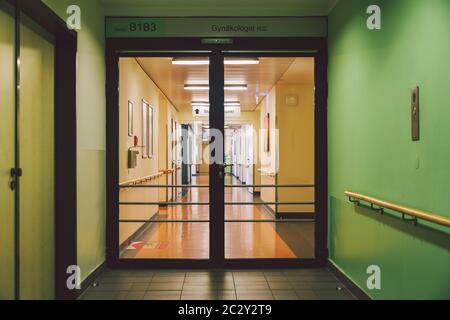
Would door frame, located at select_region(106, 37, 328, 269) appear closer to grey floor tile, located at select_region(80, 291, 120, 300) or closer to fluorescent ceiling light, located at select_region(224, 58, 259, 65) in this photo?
grey floor tile, located at select_region(80, 291, 120, 300)

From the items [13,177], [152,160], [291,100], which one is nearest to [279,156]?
[291,100]

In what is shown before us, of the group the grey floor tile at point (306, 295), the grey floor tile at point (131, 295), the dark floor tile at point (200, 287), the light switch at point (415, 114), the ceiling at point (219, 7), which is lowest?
the grey floor tile at point (306, 295)

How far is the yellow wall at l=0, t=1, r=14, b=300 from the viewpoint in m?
2.46

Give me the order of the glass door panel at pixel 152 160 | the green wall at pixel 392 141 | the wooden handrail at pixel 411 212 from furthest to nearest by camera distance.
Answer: the glass door panel at pixel 152 160 → the green wall at pixel 392 141 → the wooden handrail at pixel 411 212

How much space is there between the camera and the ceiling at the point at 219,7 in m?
4.18

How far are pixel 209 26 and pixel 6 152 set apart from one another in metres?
2.67

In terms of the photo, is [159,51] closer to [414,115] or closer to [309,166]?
[414,115]

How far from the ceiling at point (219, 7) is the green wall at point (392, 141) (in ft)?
0.96

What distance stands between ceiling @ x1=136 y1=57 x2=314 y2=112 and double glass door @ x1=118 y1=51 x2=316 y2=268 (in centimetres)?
2

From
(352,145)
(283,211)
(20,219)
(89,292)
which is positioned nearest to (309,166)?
(283,211)

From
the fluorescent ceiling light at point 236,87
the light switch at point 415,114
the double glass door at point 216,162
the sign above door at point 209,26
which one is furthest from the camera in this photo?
the fluorescent ceiling light at point 236,87

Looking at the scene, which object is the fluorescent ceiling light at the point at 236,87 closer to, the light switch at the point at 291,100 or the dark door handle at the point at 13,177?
the light switch at the point at 291,100

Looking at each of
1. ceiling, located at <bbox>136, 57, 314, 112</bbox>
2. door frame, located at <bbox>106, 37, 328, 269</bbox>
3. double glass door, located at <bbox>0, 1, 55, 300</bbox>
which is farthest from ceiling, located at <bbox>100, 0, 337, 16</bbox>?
ceiling, located at <bbox>136, 57, 314, 112</bbox>

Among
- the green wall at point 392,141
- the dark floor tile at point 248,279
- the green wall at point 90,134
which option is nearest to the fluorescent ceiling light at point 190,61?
the green wall at point 90,134
